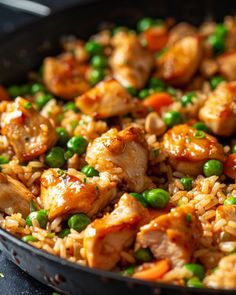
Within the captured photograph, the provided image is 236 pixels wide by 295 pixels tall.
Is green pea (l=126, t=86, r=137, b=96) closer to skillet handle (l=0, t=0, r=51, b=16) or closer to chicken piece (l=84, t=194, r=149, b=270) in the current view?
skillet handle (l=0, t=0, r=51, b=16)

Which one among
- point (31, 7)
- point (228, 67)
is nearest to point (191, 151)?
point (228, 67)

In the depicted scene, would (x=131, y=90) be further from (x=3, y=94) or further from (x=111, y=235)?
(x=111, y=235)

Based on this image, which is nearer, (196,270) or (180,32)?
(196,270)

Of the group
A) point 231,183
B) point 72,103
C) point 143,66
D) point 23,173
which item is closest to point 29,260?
point 23,173

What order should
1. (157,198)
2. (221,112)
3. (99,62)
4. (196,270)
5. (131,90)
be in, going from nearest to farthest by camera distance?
(196,270) → (157,198) → (221,112) → (131,90) → (99,62)

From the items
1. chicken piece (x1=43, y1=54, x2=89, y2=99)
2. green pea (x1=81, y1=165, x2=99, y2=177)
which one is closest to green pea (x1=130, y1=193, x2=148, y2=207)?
green pea (x1=81, y1=165, x2=99, y2=177)

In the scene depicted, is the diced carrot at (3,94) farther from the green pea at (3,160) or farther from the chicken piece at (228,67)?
the chicken piece at (228,67)

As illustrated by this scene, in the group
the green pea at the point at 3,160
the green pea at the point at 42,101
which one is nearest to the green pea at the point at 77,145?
the green pea at the point at 3,160
